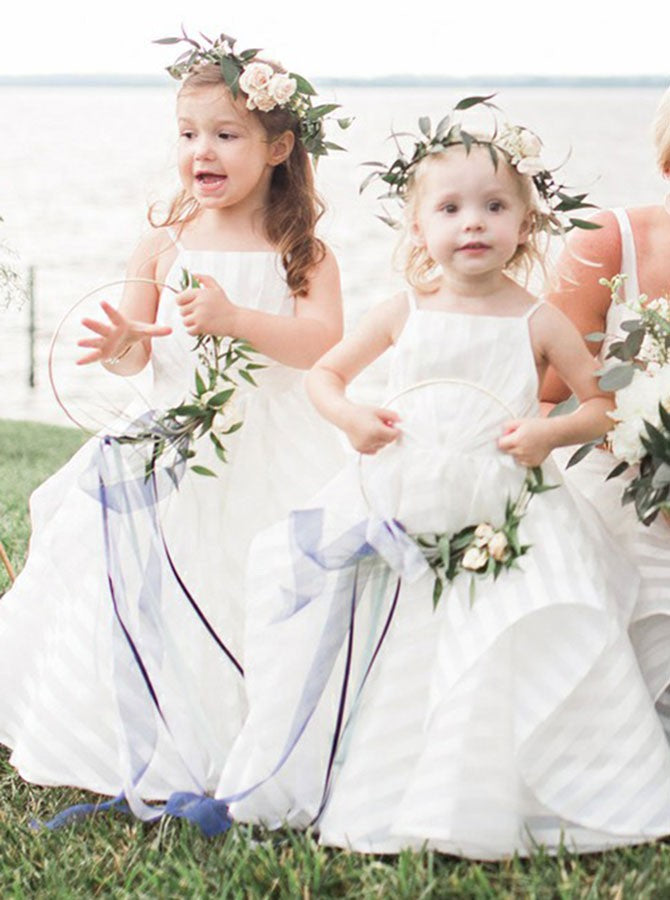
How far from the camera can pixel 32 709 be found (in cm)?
324

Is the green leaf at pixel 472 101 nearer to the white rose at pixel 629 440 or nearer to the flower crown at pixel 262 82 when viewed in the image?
the flower crown at pixel 262 82

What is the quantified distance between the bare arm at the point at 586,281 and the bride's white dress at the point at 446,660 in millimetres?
429

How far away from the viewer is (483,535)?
2.73 m

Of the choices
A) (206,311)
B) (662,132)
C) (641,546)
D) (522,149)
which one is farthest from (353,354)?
(662,132)

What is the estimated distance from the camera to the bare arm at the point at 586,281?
3256mm

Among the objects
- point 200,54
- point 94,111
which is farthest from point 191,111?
point 94,111

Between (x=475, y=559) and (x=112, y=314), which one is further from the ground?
(x=112, y=314)

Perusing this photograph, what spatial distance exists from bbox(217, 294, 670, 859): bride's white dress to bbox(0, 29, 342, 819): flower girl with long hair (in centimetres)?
28

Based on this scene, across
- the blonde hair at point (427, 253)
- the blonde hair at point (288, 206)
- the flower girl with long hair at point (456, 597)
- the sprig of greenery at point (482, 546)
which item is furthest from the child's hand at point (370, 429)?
the blonde hair at point (288, 206)

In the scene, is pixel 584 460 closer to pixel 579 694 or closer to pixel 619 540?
pixel 619 540

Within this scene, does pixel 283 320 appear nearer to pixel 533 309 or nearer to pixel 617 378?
pixel 533 309

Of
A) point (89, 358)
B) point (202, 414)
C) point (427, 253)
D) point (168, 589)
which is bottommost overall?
point (168, 589)

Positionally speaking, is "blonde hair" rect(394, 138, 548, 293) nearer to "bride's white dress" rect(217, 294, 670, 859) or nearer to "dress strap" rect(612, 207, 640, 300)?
"bride's white dress" rect(217, 294, 670, 859)

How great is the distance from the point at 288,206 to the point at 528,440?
3.10 ft
